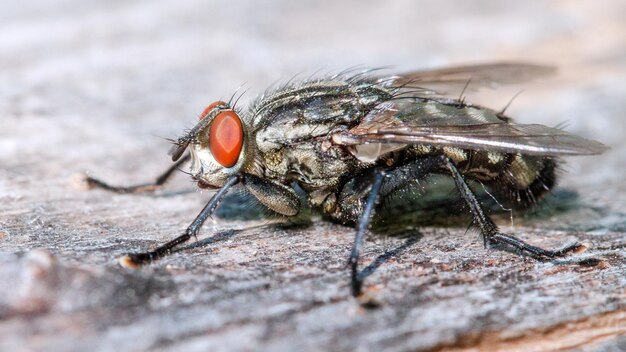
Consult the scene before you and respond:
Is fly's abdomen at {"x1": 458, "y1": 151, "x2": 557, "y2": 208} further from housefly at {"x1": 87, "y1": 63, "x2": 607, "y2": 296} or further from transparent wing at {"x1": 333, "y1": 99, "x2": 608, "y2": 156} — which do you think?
transparent wing at {"x1": 333, "y1": 99, "x2": 608, "y2": 156}

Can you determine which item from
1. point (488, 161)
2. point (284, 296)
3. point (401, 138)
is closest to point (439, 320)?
point (284, 296)

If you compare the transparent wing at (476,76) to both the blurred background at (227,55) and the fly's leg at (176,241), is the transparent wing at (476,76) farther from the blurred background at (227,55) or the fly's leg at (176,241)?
the fly's leg at (176,241)

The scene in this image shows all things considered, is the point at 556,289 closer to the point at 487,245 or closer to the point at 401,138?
the point at 487,245

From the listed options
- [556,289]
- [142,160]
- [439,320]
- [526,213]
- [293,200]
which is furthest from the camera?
[142,160]

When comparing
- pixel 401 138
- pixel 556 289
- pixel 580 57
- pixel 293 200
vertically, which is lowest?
pixel 556 289

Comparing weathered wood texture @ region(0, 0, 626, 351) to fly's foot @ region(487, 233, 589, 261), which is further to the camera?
fly's foot @ region(487, 233, 589, 261)

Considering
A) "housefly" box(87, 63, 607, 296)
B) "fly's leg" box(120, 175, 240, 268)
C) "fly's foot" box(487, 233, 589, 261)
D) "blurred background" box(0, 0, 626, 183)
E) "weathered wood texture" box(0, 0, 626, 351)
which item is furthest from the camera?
"blurred background" box(0, 0, 626, 183)

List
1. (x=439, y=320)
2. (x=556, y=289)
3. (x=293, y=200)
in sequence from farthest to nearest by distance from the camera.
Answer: (x=293, y=200) < (x=556, y=289) < (x=439, y=320)

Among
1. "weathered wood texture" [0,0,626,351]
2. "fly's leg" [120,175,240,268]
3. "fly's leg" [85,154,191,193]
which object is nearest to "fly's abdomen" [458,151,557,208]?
"weathered wood texture" [0,0,626,351]
